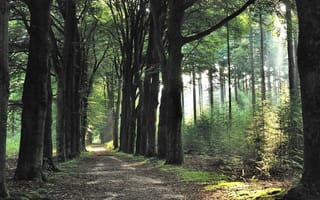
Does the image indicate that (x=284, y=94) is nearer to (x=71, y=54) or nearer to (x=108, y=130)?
(x=71, y=54)

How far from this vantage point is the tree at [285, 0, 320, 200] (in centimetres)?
554

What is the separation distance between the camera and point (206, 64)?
90.7ft

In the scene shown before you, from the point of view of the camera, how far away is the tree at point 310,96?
554 centimetres

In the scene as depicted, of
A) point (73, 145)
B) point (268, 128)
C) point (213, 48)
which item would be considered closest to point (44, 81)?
point (268, 128)

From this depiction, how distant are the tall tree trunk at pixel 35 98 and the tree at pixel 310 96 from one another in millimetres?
6495

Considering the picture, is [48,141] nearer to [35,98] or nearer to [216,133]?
[35,98]

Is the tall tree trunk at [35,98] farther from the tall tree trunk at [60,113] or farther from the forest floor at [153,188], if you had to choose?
the tall tree trunk at [60,113]

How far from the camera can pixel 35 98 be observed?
976 cm

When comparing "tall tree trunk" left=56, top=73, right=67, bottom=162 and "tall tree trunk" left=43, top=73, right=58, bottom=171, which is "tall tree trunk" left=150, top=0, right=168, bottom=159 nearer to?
"tall tree trunk" left=56, top=73, right=67, bottom=162

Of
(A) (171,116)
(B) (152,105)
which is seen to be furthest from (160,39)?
(B) (152,105)

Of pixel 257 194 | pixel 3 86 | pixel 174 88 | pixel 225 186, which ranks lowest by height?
pixel 225 186

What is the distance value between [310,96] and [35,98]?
690cm

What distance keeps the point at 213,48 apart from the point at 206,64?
281cm

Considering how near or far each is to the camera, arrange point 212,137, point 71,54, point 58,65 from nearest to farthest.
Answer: point 58,65
point 71,54
point 212,137
